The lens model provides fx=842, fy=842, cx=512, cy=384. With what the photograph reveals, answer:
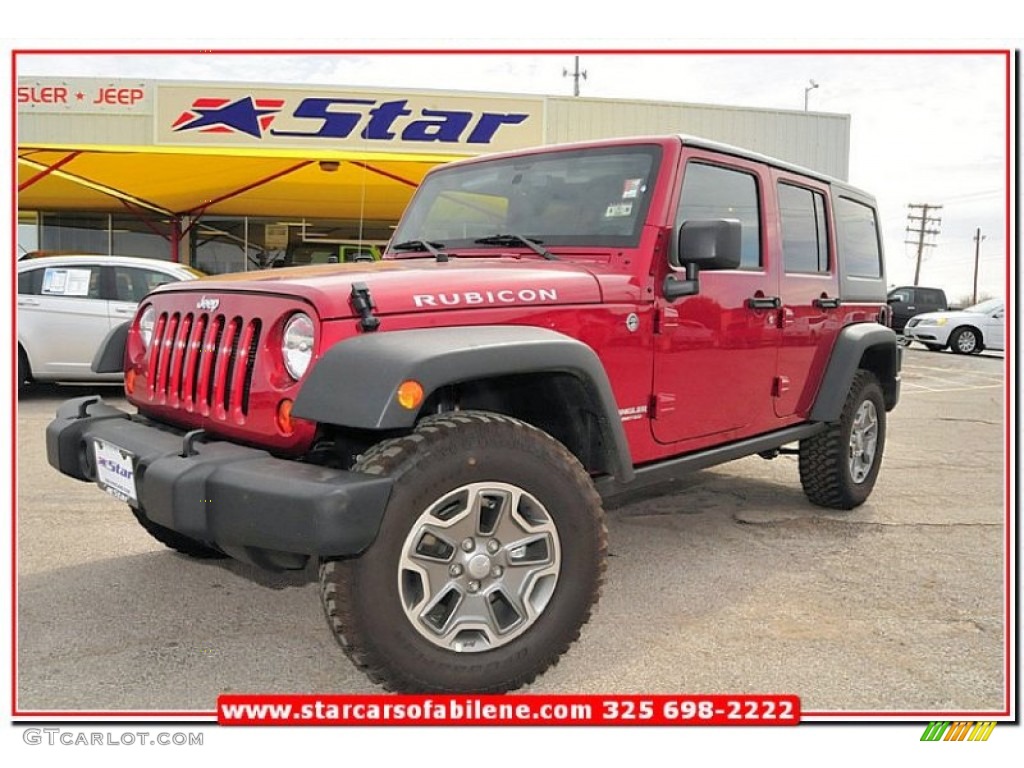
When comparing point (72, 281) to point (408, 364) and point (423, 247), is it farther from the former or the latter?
point (408, 364)

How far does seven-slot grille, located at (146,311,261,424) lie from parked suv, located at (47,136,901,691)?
1 cm

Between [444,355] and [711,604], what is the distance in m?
1.77

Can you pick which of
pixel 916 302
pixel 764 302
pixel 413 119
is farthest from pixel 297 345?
pixel 916 302

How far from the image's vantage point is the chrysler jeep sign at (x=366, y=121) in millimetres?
10383

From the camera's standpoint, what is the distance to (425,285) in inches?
109

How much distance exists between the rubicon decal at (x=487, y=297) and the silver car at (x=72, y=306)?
22.5ft

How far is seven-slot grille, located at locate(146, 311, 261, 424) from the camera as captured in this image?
2719mm

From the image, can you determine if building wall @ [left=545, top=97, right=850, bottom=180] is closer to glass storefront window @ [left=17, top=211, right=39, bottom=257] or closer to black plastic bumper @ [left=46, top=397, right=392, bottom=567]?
black plastic bumper @ [left=46, top=397, right=392, bottom=567]

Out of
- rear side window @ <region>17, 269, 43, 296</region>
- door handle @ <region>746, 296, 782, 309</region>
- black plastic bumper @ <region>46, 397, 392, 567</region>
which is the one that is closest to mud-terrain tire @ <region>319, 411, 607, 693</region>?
black plastic bumper @ <region>46, 397, 392, 567</region>

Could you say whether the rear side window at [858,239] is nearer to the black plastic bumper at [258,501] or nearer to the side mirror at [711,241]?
the side mirror at [711,241]

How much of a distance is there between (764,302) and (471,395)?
1732 millimetres

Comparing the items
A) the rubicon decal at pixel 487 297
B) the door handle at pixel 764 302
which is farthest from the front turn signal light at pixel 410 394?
the door handle at pixel 764 302

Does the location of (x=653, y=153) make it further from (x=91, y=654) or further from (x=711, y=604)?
(x=91, y=654)

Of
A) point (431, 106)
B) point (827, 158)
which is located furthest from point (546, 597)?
point (827, 158)
